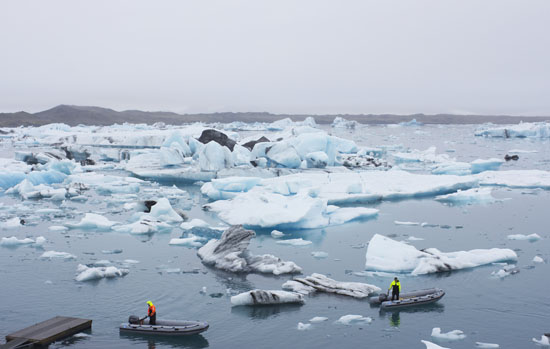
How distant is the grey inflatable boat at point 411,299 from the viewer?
1002 centimetres

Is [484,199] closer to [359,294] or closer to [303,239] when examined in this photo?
[303,239]

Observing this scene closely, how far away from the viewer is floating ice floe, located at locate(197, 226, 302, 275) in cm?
1230

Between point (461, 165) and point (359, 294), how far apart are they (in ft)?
68.6

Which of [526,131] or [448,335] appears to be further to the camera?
[526,131]

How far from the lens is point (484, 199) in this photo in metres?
21.9

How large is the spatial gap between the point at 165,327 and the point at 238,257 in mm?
3911

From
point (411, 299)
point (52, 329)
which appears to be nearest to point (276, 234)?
point (411, 299)

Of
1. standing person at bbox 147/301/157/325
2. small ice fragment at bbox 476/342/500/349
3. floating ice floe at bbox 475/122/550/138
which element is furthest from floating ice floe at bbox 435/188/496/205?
floating ice floe at bbox 475/122/550/138

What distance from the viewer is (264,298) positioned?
33.5 feet

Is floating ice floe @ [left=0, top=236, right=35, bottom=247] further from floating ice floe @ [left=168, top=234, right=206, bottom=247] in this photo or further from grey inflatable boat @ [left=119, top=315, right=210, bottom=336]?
grey inflatable boat @ [left=119, top=315, right=210, bottom=336]

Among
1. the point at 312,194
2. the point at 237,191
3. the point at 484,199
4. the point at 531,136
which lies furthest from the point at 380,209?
the point at 531,136

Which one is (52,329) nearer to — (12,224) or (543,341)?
(543,341)

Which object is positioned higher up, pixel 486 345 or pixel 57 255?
pixel 57 255

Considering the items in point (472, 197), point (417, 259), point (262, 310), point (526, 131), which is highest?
point (526, 131)
